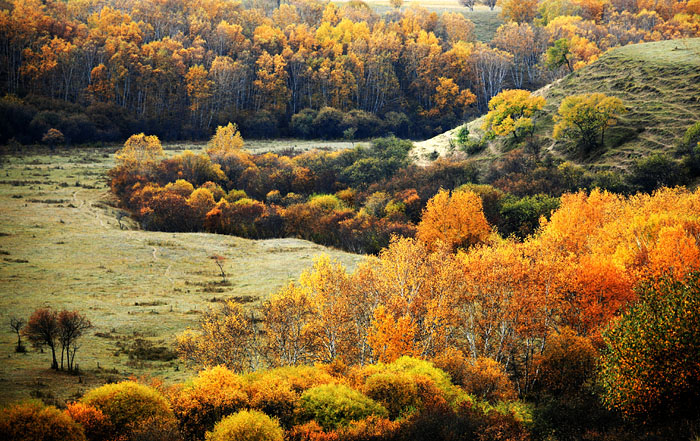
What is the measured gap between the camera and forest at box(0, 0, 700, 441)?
1280 inches

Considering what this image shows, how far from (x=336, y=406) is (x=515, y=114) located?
12090 centimetres

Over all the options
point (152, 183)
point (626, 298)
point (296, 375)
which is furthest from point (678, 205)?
point (152, 183)

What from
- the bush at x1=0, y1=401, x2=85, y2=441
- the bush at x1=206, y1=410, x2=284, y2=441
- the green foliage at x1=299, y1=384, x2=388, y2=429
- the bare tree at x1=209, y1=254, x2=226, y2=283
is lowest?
the bare tree at x1=209, y1=254, x2=226, y2=283

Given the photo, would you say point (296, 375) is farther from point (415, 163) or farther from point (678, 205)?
point (415, 163)

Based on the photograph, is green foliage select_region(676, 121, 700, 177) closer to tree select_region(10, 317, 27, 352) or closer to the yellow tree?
the yellow tree

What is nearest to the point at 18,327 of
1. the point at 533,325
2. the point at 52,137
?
the point at 533,325

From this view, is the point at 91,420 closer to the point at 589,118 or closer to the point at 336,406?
the point at 336,406

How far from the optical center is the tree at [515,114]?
5177 inches

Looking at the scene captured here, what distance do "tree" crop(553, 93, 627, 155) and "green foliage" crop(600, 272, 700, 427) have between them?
8906cm

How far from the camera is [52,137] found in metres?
147

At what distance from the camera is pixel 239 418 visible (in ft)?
98.0

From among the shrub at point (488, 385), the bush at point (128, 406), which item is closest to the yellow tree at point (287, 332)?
the shrub at point (488, 385)

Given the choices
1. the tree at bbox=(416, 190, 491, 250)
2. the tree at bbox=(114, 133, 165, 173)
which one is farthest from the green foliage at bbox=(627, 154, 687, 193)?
the tree at bbox=(114, 133, 165, 173)

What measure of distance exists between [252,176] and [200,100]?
257ft
